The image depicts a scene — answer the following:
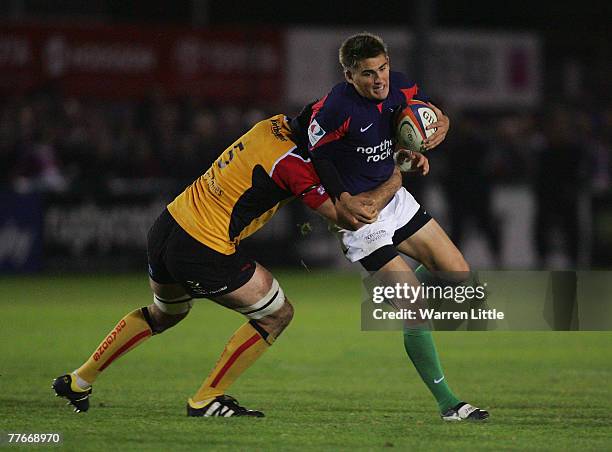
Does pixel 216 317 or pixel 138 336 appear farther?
pixel 216 317

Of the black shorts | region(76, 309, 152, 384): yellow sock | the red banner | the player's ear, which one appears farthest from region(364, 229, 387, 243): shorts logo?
the red banner

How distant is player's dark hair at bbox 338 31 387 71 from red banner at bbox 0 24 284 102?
12.8m

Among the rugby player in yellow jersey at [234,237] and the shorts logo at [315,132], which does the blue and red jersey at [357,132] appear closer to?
the shorts logo at [315,132]

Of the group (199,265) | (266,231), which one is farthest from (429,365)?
(266,231)

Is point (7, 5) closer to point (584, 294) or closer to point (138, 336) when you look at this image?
point (584, 294)

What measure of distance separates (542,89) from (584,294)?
65.0 ft

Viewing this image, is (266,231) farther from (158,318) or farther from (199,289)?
(199,289)

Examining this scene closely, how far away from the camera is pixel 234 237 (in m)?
7.94

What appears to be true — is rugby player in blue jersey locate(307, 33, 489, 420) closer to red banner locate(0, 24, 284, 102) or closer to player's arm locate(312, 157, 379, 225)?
player's arm locate(312, 157, 379, 225)

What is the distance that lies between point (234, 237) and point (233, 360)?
709 millimetres

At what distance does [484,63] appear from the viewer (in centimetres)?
2389

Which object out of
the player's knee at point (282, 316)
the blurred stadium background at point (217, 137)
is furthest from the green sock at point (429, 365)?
the blurred stadium background at point (217, 137)

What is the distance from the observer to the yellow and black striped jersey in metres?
7.80

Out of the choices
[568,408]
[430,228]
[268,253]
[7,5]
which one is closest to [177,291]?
[430,228]
